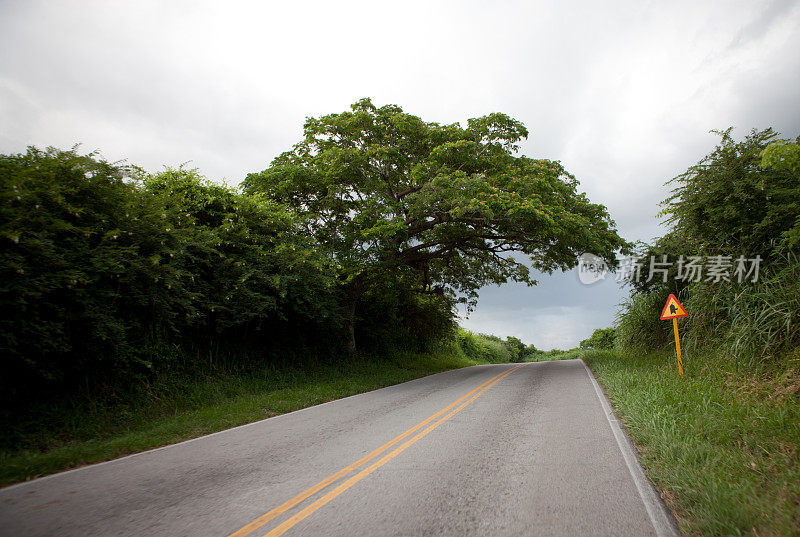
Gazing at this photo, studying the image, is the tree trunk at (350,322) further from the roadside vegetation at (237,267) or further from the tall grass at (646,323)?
the tall grass at (646,323)

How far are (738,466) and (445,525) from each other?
3.01 metres

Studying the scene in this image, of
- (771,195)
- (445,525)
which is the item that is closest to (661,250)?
(771,195)

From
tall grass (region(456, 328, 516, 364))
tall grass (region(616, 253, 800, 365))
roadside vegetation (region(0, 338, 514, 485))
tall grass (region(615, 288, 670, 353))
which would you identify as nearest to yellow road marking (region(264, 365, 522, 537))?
roadside vegetation (region(0, 338, 514, 485))

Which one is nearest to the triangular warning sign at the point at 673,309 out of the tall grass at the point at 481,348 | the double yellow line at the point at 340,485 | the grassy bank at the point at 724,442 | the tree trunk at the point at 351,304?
the grassy bank at the point at 724,442

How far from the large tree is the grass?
3.76 m

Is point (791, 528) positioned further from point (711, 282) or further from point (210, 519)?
point (711, 282)

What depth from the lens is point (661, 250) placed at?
506 inches

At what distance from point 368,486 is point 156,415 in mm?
5720

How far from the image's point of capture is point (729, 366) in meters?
7.26

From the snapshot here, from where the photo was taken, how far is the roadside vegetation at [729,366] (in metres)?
3.30

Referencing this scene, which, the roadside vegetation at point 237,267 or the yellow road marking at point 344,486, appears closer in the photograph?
the yellow road marking at point 344,486

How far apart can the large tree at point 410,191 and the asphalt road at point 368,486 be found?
715 cm

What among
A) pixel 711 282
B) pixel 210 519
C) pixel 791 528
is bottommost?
pixel 210 519

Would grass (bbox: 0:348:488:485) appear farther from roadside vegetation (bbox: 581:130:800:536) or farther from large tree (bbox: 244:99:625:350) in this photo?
roadside vegetation (bbox: 581:130:800:536)
